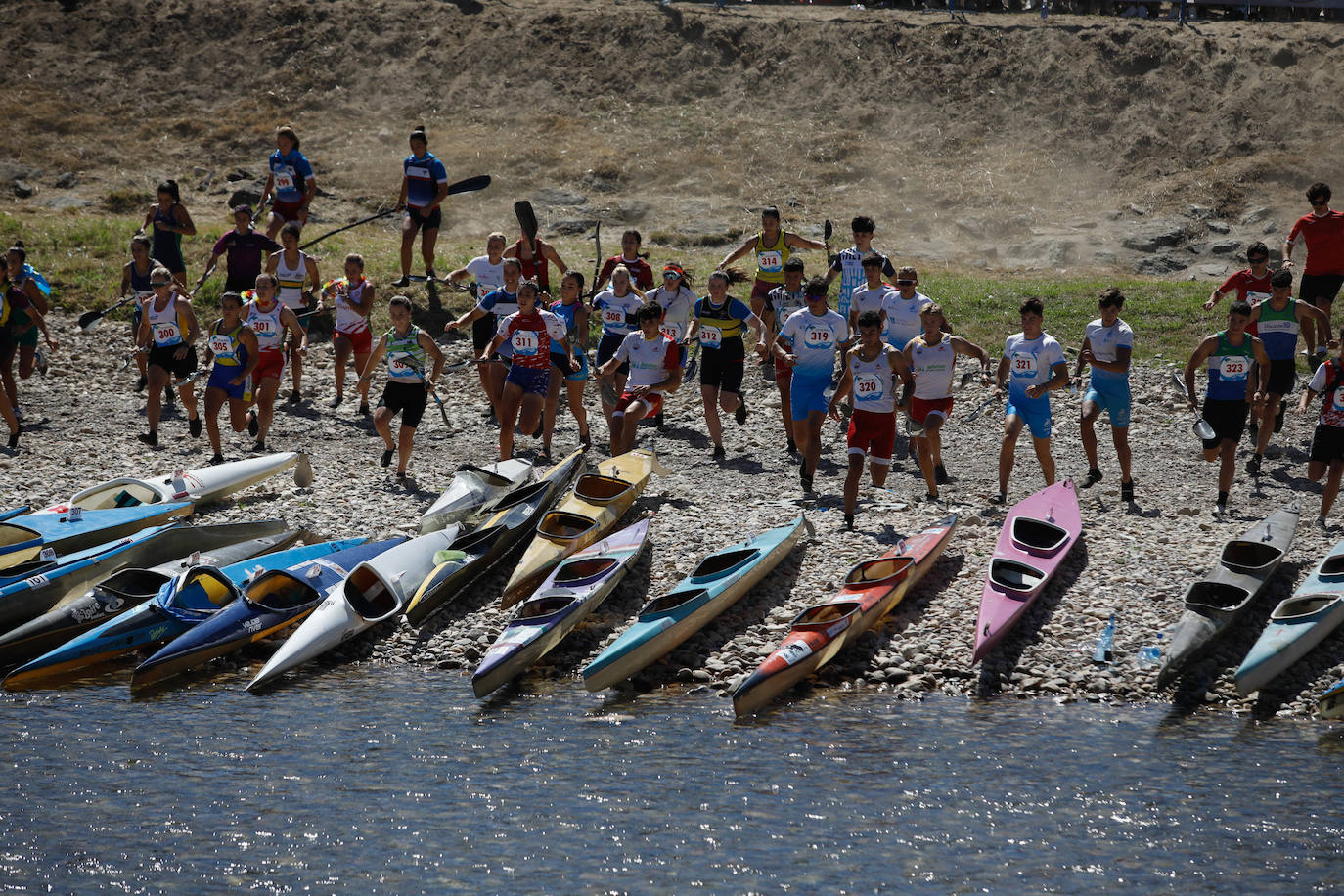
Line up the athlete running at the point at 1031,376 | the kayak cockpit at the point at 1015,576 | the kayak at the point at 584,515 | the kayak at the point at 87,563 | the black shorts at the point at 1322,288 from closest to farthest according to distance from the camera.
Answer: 1. the kayak cockpit at the point at 1015,576
2. the kayak at the point at 87,563
3. the kayak at the point at 584,515
4. the athlete running at the point at 1031,376
5. the black shorts at the point at 1322,288

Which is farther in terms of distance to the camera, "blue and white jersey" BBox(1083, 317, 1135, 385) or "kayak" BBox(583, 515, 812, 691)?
"blue and white jersey" BBox(1083, 317, 1135, 385)

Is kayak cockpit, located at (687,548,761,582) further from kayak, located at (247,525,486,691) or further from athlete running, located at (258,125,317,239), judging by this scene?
athlete running, located at (258,125,317,239)

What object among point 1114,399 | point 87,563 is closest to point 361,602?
point 87,563

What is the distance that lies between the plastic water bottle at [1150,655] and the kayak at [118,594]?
25.9 ft

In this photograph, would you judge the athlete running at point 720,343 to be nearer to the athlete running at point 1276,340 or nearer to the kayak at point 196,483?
the kayak at point 196,483

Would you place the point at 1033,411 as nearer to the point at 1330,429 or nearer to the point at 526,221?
the point at 1330,429

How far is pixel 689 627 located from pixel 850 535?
8.32 feet

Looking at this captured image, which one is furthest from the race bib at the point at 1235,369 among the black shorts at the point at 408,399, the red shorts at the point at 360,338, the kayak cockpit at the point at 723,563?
the red shorts at the point at 360,338

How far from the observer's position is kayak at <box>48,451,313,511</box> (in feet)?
44.1

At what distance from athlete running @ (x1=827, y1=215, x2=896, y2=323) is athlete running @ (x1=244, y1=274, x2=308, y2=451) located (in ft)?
21.0

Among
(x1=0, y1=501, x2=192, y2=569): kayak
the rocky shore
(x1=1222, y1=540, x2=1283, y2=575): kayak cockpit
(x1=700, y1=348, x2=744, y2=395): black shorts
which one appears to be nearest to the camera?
the rocky shore

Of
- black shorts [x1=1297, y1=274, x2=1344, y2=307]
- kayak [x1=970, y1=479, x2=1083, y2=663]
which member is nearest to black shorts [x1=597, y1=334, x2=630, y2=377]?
kayak [x1=970, y1=479, x2=1083, y2=663]

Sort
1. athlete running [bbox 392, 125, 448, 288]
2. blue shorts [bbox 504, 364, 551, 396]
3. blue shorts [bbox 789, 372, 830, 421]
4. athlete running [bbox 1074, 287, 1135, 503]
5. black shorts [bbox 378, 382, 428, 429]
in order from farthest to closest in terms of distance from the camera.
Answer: athlete running [bbox 392, 125, 448, 288], black shorts [bbox 378, 382, 428, 429], blue shorts [bbox 504, 364, 551, 396], blue shorts [bbox 789, 372, 830, 421], athlete running [bbox 1074, 287, 1135, 503]

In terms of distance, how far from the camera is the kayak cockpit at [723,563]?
1109 centimetres
